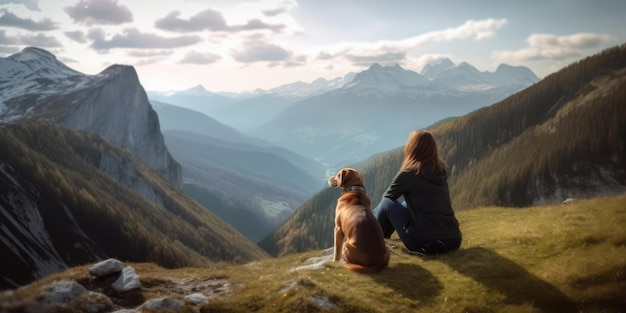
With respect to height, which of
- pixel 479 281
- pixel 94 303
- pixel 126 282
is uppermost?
pixel 479 281

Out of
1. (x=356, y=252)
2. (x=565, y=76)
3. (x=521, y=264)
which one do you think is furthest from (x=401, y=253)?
(x=565, y=76)

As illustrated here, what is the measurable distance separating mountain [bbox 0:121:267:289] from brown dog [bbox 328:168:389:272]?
101 m

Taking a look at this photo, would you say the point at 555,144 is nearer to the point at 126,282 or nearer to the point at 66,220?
the point at 126,282

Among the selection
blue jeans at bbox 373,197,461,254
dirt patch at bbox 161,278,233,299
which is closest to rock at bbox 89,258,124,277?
dirt patch at bbox 161,278,233,299

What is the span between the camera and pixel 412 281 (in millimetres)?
11656

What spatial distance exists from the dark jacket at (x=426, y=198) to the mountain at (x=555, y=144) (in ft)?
382

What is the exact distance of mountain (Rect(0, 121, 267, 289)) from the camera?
10644cm

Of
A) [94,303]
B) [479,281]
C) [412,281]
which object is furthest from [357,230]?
[94,303]

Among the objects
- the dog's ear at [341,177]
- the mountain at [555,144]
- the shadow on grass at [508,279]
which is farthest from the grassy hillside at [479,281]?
the mountain at [555,144]

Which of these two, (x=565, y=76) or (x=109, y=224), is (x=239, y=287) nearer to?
(x=109, y=224)

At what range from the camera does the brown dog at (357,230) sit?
39.2 feet

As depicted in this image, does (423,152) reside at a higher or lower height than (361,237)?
higher

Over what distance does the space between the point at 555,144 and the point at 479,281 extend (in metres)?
149

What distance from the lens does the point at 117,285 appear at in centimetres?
1350
